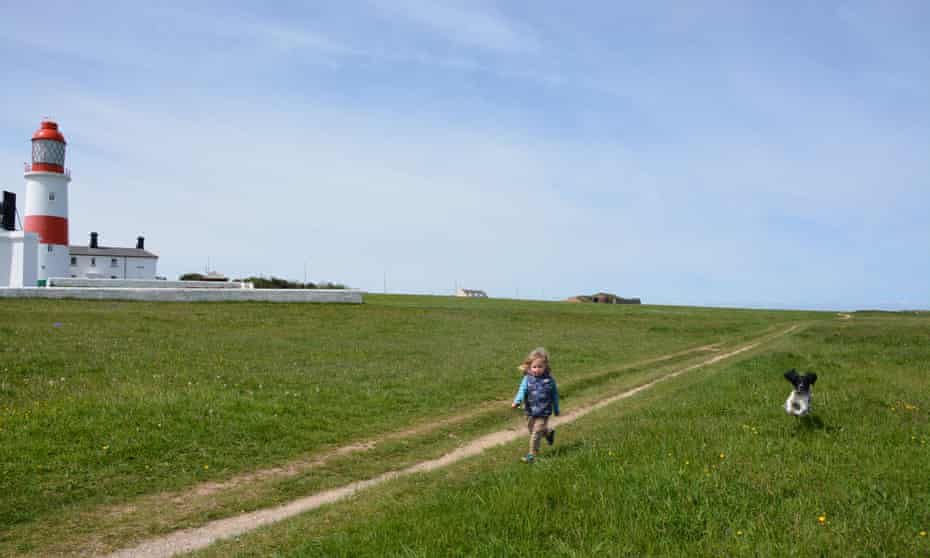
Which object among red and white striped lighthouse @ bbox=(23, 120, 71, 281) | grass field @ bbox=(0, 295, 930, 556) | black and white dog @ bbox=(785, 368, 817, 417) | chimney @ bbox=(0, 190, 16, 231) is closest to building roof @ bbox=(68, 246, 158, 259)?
chimney @ bbox=(0, 190, 16, 231)

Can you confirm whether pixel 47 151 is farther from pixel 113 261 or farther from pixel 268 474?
pixel 268 474

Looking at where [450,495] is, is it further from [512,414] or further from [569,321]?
[569,321]

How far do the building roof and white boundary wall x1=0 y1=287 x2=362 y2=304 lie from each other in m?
55.4

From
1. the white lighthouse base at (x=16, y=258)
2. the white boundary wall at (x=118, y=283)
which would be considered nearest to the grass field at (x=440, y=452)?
the white boundary wall at (x=118, y=283)

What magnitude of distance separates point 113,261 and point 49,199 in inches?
1537

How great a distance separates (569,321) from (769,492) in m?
41.8

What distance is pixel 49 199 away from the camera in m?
53.7

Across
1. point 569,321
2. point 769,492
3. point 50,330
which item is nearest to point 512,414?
point 769,492

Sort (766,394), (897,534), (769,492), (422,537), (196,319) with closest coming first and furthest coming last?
(897,534)
(422,537)
(769,492)
(766,394)
(196,319)

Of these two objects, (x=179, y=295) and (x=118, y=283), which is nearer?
(x=179, y=295)

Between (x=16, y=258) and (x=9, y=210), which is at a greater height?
(x=9, y=210)

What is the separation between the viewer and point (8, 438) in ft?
36.9

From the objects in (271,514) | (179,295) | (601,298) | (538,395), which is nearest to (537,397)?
(538,395)

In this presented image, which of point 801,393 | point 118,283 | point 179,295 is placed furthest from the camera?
point 118,283
